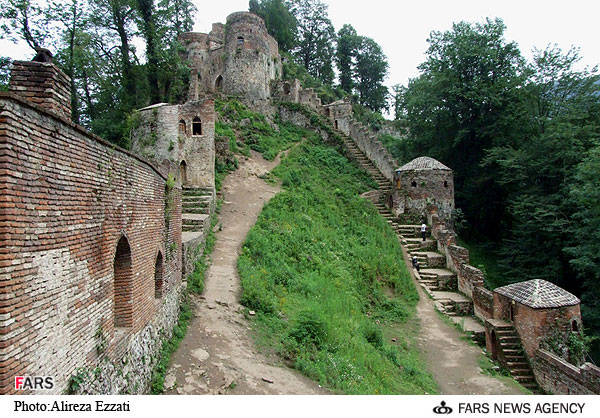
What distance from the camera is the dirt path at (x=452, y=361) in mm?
10352

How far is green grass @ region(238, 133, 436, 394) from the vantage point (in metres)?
8.67

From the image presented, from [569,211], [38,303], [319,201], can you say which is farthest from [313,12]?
[38,303]

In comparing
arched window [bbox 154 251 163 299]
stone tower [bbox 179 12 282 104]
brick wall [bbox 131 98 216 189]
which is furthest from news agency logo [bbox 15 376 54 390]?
stone tower [bbox 179 12 282 104]

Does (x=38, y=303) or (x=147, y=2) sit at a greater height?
(x=147, y=2)

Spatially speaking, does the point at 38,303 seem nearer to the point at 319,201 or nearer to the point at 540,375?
the point at 540,375

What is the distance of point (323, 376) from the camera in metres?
7.59

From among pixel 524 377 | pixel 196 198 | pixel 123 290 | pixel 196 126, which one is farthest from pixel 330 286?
pixel 196 126

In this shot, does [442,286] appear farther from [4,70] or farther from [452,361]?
[4,70]

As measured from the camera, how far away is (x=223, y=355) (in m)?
7.66

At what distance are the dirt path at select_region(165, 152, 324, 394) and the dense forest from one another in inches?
460

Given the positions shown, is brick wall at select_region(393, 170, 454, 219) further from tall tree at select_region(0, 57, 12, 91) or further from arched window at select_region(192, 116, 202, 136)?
tall tree at select_region(0, 57, 12, 91)

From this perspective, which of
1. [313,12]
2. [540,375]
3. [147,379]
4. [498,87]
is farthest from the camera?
[313,12]

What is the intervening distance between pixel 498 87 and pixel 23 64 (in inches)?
956

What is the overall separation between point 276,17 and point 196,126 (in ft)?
101
